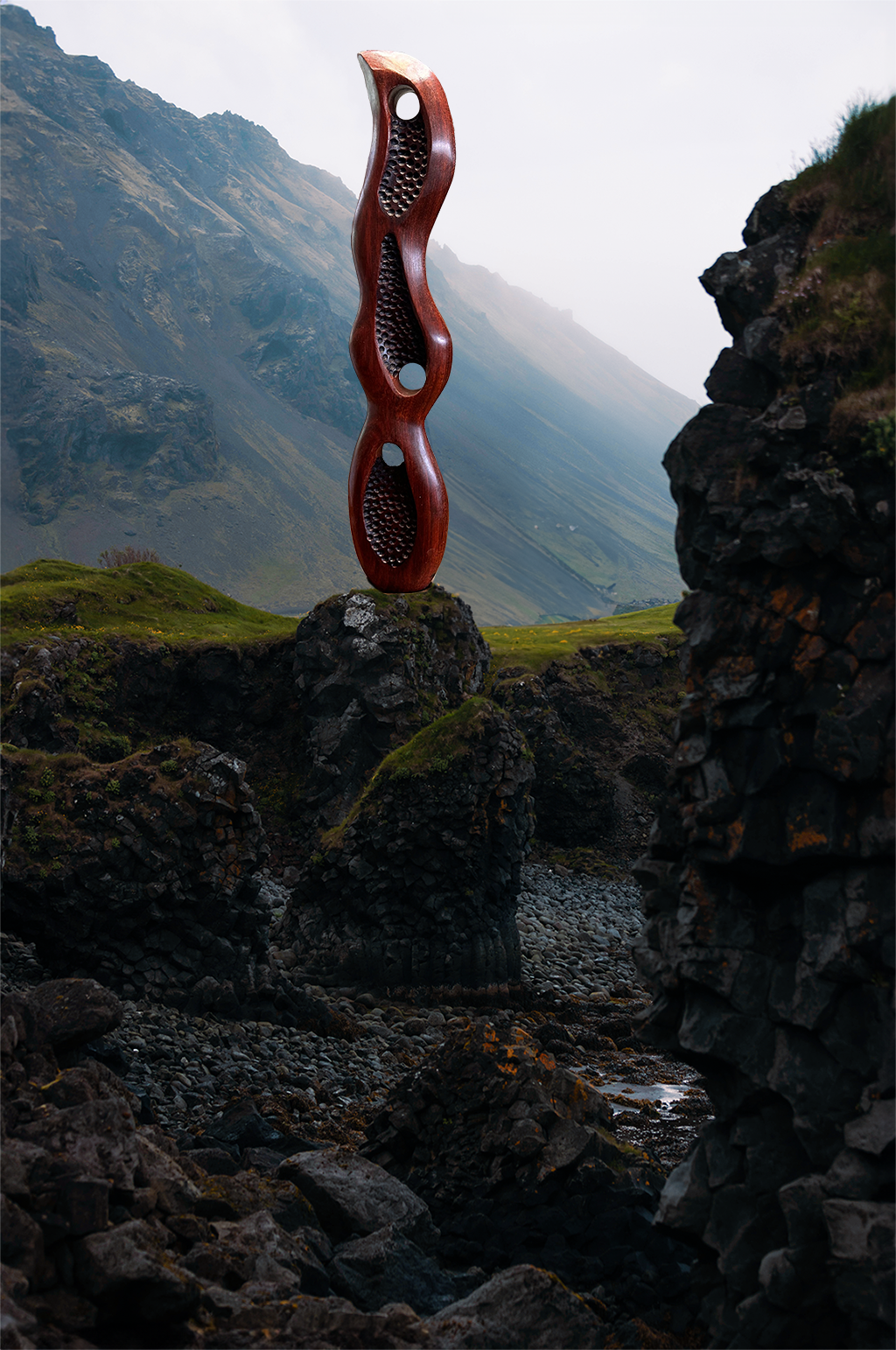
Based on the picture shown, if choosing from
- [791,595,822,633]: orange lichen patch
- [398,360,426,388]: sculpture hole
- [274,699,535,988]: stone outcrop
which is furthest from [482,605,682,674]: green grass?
[791,595,822,633]: orange lichen patch

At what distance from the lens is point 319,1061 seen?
19578 millimetres

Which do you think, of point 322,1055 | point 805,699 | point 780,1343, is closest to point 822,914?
point 805,699

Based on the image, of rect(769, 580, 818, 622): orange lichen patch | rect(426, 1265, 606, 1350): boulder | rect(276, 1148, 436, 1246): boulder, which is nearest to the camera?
rect(769, 580, 818, 622): orange lichen patch

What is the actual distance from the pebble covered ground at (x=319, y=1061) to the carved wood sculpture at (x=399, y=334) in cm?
996

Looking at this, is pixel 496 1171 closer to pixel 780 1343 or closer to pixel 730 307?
pixel 780 1343

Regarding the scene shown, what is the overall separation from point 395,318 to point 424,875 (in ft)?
60.3

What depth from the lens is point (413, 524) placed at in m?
10.1

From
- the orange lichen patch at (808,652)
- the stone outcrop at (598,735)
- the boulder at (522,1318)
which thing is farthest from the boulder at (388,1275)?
the stone outcrop at (598,735)

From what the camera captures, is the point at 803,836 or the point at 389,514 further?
the point at 389,514

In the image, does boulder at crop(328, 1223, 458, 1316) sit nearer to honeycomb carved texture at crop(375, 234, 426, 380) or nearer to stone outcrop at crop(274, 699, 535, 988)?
honeycomb carved texture at crop(375, 234, 426, 380)

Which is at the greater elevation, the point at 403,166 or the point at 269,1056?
the point at 403,166

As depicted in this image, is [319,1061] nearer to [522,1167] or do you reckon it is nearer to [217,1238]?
[522,1167]

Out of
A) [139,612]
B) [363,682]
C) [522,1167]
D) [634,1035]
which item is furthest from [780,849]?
[139,612]

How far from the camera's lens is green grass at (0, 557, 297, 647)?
4372cm
